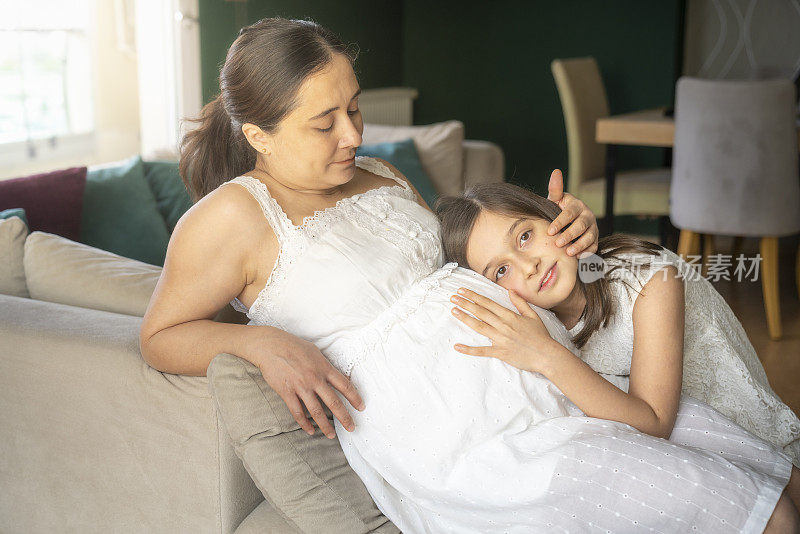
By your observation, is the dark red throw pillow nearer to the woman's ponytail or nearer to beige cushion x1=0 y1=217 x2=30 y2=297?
beige cushion x1=0 y1=217 x2=30 y2=297

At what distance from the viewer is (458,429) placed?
1.23 meters

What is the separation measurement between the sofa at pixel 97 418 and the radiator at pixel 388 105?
10.7ft

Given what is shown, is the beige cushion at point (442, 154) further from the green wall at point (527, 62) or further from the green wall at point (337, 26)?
the green wall at point (527, 62)

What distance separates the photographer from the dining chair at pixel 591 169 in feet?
12.9

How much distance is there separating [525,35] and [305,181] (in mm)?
4172

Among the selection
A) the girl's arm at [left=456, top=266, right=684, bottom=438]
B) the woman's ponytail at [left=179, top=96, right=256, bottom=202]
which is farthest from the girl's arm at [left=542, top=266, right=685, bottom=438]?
the woman's ponytail at [left=179, top=96, right=256, bottom=202]

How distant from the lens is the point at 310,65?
1377mm

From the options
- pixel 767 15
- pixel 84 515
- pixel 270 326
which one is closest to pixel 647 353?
pixel 270 326

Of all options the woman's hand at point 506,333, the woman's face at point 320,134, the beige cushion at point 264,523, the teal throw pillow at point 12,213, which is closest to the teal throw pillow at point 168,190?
the teal throw pillow at point 12,213

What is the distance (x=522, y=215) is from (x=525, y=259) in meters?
0.08

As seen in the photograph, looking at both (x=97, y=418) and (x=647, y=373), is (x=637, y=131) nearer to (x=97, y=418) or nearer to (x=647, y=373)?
(x=647, y=373)

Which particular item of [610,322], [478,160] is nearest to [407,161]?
[478,160]

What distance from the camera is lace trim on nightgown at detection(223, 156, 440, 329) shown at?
135 centimetres

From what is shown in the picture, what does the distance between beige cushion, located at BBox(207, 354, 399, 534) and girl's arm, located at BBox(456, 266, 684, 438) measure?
29cm
